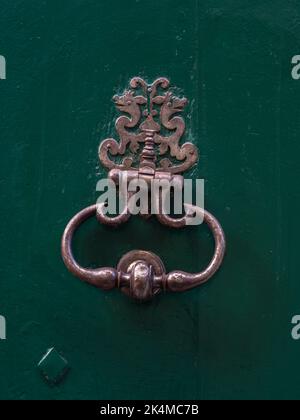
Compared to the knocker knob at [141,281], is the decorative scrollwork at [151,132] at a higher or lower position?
higher

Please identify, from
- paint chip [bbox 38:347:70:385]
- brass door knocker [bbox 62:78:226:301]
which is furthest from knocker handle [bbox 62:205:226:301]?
paint chip [bbox 38:347:70:385]

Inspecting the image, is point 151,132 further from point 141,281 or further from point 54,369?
point 54,369

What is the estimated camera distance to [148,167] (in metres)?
0.96

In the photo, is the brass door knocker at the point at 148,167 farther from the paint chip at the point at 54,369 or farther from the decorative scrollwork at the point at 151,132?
the paint chip at the point at 54,369

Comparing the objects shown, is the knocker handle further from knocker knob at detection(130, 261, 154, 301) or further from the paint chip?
the paint chip

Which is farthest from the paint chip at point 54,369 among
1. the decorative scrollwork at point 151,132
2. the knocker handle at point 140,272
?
the decorative scrollwork at point 151,132

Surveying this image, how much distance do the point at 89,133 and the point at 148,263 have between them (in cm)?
19

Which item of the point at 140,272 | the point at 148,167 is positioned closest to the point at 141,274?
the point at 140,272

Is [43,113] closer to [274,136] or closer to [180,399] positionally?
[274,136]

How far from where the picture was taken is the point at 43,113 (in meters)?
0.98

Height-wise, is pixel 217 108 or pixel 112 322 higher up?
pixel 217 108

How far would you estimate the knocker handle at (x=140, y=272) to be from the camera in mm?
920

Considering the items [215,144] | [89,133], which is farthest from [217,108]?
[89,133]

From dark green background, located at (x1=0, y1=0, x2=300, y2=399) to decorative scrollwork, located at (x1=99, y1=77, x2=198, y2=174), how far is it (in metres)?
0.02
